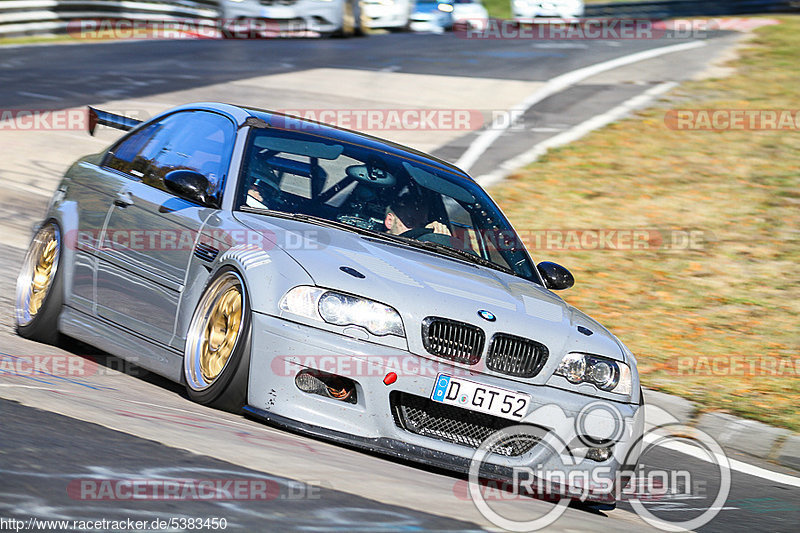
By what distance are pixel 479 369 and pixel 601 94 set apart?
13.5 meters

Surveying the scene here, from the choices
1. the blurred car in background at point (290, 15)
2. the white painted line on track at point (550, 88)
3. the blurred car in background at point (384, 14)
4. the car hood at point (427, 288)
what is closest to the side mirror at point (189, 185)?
the car hood at point (427, 288)

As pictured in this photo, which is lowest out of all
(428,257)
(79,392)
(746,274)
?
(746,274)

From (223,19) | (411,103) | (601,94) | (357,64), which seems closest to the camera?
(411,103)

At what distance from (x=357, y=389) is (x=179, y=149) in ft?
7.24

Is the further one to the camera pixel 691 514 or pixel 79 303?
pixel 79 303

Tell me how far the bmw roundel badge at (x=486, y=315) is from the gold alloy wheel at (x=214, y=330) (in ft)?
3.44

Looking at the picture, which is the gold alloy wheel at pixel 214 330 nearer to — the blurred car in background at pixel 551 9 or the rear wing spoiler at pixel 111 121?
the rear wing spoiler at pixel 111 121

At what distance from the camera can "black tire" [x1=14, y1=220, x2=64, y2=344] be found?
642cm

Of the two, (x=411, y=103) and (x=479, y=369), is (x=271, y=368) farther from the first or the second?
(x=411, y=103)

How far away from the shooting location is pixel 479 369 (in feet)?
16.2

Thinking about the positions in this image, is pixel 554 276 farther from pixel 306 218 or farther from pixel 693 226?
pixel 693 226

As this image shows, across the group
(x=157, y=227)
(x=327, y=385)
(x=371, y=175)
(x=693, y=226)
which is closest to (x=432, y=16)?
(x=693, y=226)

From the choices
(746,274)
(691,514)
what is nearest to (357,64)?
(746,274)

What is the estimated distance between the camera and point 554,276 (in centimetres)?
652
